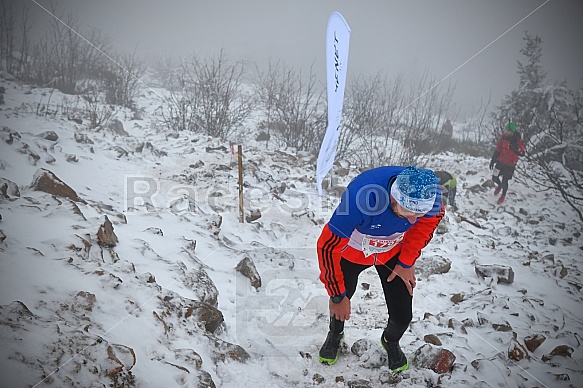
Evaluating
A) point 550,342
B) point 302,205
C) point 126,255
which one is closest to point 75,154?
point 126,255

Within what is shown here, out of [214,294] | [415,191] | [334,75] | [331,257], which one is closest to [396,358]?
[331,257]

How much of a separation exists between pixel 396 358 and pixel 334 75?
2.98m

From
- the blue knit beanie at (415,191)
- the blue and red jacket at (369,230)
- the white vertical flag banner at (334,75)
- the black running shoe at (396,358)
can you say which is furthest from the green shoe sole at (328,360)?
the white vertical flag banner at (334,75)

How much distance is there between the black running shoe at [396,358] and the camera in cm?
228

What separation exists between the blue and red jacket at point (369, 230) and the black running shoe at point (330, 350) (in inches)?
24.3

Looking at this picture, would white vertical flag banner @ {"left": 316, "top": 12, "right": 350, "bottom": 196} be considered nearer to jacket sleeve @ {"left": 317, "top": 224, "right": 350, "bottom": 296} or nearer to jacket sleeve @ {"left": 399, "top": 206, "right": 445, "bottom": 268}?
jacket sleeve @ {"left": 399, "top": 206, "right": 445, "bottom": 268}

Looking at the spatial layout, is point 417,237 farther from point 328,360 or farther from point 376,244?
point 328,360

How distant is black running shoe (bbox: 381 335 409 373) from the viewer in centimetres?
228

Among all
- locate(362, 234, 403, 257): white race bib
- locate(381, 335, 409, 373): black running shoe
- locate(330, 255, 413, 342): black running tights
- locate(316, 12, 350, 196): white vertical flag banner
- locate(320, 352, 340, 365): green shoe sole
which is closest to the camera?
locate(362, 234, 403, 257): white race bib

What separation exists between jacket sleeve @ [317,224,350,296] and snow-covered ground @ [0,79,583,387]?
805 mm

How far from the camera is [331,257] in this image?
1.93 meters

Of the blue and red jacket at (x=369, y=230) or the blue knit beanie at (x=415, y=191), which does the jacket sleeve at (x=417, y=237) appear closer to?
the blue and red jacket at (x=369, y=230)

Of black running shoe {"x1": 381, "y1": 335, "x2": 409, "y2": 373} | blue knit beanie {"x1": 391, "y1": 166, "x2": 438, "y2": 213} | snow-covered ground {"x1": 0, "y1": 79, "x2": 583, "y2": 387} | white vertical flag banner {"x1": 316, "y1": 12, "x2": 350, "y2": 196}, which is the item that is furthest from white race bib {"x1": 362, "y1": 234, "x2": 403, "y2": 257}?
white vertical flag banner {"x1": 316, "y1": 12, "x2": 350, "y2": 196}

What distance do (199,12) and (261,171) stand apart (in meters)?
98.3
